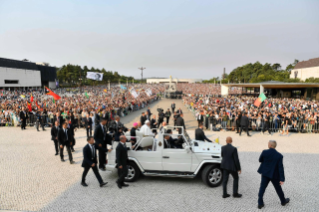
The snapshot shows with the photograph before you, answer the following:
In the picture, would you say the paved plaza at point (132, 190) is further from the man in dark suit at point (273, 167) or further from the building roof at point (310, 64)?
the building roof at point (310, 64)

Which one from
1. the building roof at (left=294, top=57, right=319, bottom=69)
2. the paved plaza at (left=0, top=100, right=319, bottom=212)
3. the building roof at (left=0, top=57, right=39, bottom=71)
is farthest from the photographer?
the building roof at (left=294, top=57, right=319, bottom=69)

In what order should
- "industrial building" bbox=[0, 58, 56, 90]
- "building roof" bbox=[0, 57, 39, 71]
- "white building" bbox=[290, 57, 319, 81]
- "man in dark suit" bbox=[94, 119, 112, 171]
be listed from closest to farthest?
"man in dark suit" bbox=[94, 119, 112, 171] → "industrial building" bbox=[0, 58, 56, 90] → "building roof" bbox=[0, 57, 39, 71] → "white building" bbox=[290, 57, 319, 81]

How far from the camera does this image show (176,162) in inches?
235

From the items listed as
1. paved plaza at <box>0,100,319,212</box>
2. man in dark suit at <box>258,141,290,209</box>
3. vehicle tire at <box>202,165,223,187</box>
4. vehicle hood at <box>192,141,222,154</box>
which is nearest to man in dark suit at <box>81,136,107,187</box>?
paved plaza at <box>0,100,319,212</box>

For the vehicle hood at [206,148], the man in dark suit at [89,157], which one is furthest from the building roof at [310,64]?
the man in dark suit at [89,157]

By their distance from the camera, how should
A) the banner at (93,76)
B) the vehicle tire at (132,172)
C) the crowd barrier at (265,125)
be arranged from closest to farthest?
1. the vehicle tire at (132,172)
2. the crowd barrier at (265,125)
3. the banner at (93,76)

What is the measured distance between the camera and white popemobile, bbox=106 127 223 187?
5.88 m

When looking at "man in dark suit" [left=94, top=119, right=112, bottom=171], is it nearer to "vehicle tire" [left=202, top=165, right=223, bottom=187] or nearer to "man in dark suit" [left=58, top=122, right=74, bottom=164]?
"man in dark suit" [left=58, top=122, right=74, bottom=164]

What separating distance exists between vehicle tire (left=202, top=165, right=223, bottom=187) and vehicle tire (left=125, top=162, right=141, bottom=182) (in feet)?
6.82

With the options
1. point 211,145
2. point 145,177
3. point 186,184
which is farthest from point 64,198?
point 211,145

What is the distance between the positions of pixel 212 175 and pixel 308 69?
7936 cm

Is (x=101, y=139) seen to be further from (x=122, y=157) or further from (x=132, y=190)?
(x=132, y=190)

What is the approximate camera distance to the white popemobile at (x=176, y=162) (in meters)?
5.88

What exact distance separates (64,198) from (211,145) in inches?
186
